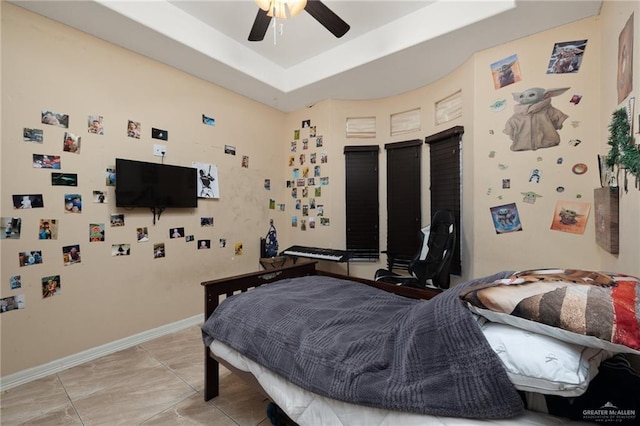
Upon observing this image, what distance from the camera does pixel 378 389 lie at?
93cm

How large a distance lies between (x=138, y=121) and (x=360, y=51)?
2328mm

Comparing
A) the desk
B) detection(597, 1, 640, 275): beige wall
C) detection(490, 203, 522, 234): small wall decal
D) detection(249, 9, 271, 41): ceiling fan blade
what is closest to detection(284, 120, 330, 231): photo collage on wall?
the desk

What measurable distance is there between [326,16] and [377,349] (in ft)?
7.32

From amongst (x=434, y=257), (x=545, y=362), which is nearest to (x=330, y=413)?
(x=545, y=362)

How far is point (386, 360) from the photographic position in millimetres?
1021

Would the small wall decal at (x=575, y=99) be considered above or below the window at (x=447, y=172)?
above

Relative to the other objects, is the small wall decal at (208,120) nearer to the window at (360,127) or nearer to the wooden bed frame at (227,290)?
the window at (360,127)

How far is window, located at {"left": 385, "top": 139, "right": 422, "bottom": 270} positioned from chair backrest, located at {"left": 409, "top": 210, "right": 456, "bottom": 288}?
15.4 inches

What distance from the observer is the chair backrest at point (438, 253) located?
8.41ft

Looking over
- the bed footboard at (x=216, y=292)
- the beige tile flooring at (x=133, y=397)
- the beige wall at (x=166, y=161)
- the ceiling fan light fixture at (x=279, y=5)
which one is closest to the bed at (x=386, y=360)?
the bed footboard at (x=216, y=292)

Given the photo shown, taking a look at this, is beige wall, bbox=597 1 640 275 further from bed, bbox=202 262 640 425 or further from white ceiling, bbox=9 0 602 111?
bed, bbox=202 262 640 425

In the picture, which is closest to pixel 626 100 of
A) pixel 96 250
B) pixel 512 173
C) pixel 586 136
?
pixel 586 136

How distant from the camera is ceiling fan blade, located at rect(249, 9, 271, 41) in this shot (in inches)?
77.3

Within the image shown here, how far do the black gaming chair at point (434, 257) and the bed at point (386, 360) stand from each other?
1130 millimetres
